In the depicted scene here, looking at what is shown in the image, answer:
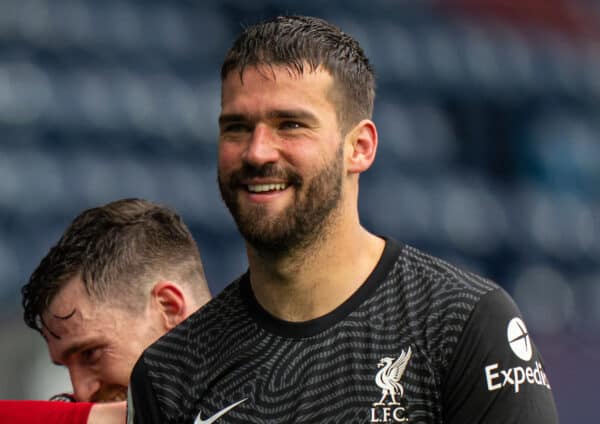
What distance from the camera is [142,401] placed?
2145 millimetres

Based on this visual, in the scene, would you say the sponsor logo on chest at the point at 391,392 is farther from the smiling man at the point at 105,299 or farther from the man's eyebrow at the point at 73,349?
the man's eyebrow at the point at 73,349

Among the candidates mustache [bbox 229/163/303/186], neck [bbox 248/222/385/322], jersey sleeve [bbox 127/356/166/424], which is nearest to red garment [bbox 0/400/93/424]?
jersey sleeve [bbox 127/356/166/424]

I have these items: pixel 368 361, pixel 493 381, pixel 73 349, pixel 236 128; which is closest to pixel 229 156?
pixel 236 128

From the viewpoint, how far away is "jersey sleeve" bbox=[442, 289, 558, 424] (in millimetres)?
1886

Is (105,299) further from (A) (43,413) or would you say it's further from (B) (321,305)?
(B) (321,305)

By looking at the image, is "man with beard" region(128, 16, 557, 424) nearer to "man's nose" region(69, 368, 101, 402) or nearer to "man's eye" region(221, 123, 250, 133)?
"man's eye" region(221, 123, 250, 133)

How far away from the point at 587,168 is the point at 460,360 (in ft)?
20.0

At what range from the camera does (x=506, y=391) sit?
1888mm

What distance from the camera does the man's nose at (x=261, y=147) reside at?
6.46 ft

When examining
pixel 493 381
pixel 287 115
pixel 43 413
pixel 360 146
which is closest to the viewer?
pixel 493 381

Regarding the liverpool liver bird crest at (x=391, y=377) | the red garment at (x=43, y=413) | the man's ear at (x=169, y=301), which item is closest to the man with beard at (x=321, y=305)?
the liverpool liver bird crest at (x=391, y=377)

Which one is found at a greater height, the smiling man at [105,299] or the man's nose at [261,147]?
the man's nose at [261,147]

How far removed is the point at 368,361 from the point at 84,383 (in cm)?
96

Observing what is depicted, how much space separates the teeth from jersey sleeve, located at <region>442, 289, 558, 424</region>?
1.34ft
